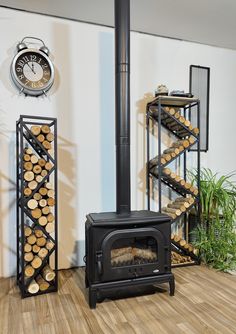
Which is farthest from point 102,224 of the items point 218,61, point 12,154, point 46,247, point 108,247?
point 218,61

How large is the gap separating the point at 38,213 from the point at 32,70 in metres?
1.43

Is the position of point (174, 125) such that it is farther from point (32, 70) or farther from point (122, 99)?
point (32, 70)

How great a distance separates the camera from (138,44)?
10.3 feet

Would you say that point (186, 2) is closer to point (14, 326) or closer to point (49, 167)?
point (49, 167)

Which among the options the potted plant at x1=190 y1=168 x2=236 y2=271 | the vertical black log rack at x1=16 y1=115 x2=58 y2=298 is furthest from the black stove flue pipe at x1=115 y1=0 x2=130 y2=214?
the potted plant at x1=190 y1=168 x2=236 y2=271

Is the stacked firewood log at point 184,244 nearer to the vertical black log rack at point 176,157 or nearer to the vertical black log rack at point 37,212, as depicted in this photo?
the vertical black log rack at point 176,157

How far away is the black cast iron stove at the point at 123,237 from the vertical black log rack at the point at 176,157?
578 mm

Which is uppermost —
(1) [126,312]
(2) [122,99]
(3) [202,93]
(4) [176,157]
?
(3) [202,93]

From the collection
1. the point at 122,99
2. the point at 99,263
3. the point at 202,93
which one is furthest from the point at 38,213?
the point at 202,93

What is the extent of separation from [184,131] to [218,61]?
3.87 ft

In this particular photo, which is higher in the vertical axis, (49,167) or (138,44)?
(138,44)

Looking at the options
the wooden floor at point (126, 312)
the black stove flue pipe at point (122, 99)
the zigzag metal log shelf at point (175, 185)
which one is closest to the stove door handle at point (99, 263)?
the wooden floor at point (126, 312)

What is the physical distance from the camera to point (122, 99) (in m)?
2.35

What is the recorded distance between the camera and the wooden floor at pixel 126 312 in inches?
72.0
